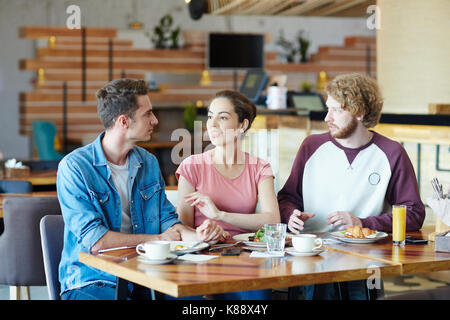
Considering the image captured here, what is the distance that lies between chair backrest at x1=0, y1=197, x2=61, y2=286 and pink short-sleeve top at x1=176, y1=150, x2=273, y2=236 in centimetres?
72

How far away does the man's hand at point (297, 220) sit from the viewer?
2580mm

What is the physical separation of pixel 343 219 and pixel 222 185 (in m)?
0.49

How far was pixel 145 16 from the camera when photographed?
12242 millimetres

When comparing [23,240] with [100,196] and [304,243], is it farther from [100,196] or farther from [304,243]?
[304,243]

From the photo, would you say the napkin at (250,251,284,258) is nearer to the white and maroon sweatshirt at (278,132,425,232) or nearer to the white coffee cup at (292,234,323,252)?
the white coffee cup at (292,234,323,252)

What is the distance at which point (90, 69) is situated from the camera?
420 inches

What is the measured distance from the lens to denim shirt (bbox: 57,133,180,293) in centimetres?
229

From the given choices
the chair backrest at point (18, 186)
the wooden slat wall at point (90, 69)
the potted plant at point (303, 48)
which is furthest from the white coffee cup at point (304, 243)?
the potted plant at point (303, 48)

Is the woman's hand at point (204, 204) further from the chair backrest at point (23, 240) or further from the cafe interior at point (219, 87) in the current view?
the chair backrest at point (23, 240)

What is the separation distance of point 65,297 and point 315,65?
10392mm

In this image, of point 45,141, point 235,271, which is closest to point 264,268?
point 235,271

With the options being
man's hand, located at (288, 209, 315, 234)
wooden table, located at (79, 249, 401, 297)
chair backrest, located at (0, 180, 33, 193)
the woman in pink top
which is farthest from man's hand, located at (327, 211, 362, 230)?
chair backrest, located at (0, 180, 33, 193)

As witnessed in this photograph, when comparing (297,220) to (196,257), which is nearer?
(196,257)

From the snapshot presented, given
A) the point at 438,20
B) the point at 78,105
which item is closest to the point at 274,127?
the point at 438,20
